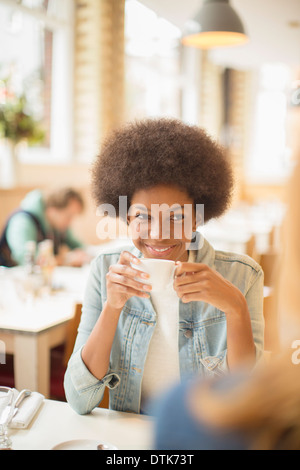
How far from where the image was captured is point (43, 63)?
220 inches

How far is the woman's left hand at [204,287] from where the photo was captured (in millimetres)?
1175

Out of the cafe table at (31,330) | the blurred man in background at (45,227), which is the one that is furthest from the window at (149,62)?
the cafe table at (31,330)

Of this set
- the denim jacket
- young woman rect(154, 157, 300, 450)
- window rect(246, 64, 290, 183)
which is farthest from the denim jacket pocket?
window rect(246, 64, 290, 183)

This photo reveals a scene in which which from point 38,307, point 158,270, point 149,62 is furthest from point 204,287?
point 149,62

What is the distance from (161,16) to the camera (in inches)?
210

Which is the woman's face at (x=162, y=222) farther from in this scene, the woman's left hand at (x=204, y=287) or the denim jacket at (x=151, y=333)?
the woman's left hand at (x=204, y=287)

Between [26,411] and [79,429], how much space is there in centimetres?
14

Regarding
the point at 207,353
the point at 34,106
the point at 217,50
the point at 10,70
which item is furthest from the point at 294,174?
the point at 217,50

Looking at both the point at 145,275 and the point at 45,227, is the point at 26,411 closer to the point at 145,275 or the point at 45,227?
the point at 145,275

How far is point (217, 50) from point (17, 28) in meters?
3.11

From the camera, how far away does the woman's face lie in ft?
4.60

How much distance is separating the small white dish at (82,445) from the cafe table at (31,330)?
0.98 m

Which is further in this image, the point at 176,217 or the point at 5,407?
the point at 176,217

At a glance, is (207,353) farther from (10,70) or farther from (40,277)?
(10,70)
